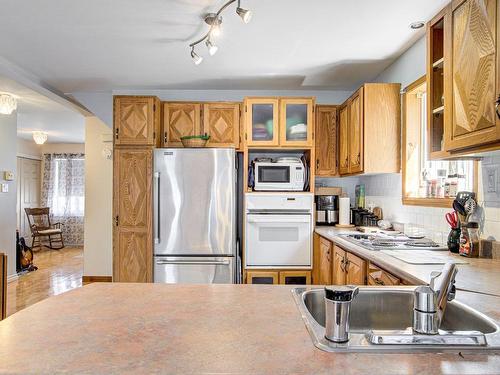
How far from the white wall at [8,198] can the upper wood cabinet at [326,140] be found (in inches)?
164

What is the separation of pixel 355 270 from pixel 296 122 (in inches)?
69.4

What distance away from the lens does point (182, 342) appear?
2.71 ft

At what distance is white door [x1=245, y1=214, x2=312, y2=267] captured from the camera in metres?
3.53

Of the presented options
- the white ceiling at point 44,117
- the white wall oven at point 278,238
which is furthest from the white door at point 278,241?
the white ceiling at point 44,117

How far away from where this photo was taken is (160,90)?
4.30 meters

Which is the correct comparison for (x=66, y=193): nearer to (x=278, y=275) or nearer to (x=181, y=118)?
(x=181, y=118)

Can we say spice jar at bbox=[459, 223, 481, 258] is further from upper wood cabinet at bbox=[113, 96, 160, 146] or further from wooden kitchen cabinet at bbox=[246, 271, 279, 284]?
upper wood cabinet at bbox=[113, 96, 160, 146]

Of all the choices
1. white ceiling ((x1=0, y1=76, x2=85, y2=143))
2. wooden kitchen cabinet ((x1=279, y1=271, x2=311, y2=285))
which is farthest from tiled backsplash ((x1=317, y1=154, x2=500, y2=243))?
white ceiling ((x1=0, y1=76, x2=85, y2=143))

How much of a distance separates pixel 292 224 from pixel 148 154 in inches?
63.5

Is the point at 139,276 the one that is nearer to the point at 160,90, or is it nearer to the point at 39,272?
the point at 160,90

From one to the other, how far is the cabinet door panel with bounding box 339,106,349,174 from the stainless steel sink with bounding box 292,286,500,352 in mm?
2456

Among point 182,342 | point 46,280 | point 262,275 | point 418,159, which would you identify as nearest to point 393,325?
point 182,342

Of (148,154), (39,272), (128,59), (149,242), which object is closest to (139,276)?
(149,242)

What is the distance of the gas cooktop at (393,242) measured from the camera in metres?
2.31
